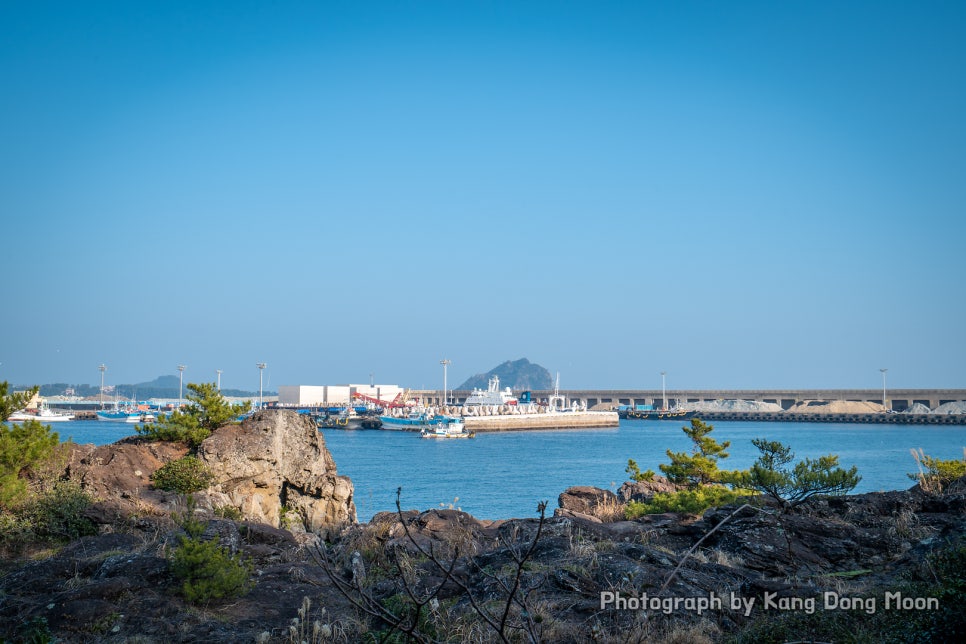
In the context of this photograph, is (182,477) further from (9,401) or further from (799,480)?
(799,480)

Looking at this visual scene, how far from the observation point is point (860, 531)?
12.8 metres

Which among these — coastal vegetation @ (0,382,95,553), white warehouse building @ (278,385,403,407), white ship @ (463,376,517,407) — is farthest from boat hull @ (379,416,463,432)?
coastal vegetation @ (0,382,95,553)

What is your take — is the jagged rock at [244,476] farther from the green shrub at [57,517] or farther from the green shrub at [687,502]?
the green shrub at [687,502]

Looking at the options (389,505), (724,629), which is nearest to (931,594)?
(724,629)

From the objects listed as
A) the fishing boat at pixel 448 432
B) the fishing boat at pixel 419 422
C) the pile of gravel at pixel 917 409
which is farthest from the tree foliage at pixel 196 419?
the pile of gravel at pixel 917 409

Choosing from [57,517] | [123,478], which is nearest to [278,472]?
[123,478]

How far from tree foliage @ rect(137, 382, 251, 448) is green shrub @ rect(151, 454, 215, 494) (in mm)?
1883

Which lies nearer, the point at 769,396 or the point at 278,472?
the point at 278,472

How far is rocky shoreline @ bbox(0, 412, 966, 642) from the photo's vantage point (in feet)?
24.2

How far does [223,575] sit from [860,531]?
10.0 meters

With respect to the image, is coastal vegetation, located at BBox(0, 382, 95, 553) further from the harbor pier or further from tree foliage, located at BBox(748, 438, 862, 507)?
the harbor pier

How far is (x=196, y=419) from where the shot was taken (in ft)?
64.4

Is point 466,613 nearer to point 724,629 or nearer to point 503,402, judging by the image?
point 724,629

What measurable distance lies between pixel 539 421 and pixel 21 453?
358 ft
